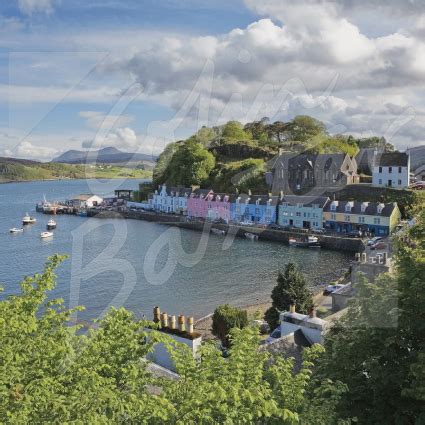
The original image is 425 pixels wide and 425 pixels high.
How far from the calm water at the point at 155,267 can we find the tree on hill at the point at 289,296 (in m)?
5.44

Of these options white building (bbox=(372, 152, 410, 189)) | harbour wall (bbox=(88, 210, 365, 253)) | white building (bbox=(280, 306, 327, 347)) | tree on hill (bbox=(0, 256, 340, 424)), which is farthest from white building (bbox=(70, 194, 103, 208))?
tree on hill (bbox=(0, 256, 340, 424))

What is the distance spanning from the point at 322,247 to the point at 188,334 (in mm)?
29811

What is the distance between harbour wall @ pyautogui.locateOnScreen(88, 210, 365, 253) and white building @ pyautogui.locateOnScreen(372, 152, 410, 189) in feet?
38.0

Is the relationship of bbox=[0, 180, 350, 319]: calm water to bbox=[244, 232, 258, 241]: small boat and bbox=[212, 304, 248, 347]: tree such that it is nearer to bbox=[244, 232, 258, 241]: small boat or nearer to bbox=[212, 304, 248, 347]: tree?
bbox=[244, 232, 258, 241]: small boat

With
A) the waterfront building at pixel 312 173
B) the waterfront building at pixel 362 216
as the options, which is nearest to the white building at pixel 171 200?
the waterfront building at pixel 312 173

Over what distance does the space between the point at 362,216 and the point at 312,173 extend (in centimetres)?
1297

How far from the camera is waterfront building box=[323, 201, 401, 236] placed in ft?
127

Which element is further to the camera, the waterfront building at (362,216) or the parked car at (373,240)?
the waterfront building at (362,216)

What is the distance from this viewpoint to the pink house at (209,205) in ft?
169

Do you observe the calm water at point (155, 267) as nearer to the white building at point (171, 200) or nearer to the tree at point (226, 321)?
the tree at point (226, 321)

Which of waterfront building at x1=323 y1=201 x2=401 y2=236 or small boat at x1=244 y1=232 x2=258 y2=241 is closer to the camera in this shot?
waterfront building at x1=323 y1=201 x2=401 y2=236

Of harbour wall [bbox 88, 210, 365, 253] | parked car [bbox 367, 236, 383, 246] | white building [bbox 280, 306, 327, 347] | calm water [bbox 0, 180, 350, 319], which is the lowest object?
calm water [bbox 0, 180, 350, 319]

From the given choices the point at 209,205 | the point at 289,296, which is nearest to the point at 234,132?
the point at 209,205

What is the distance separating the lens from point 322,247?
127 ft
